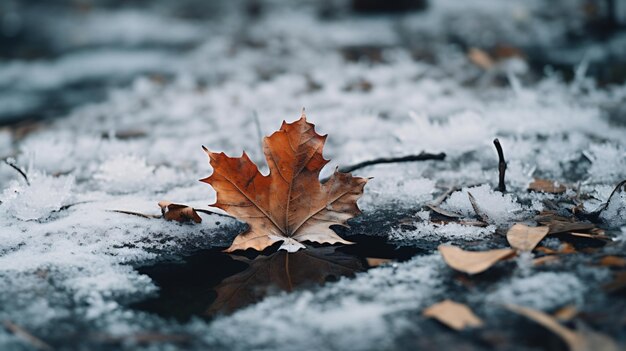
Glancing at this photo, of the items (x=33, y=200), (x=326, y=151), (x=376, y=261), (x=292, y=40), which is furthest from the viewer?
A: (x=292, y=40)

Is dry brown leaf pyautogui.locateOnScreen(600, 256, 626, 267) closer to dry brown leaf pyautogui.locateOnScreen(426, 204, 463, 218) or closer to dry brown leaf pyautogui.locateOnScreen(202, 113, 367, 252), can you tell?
dry brown leaf pyautogui.locateOnScreen(426, 204, 463, 218)

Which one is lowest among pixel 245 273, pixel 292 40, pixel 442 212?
pixel 442 212

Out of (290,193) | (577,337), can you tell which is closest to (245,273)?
(290,193)

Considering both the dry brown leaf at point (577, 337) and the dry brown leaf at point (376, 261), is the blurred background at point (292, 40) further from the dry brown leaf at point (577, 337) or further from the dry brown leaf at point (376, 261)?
the dry brown leaf at point (577, 337)

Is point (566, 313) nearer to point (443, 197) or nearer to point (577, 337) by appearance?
point (577, 337)

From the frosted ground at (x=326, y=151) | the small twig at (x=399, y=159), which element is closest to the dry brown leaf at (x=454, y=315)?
the frosted ground at (x=326, y=151)
